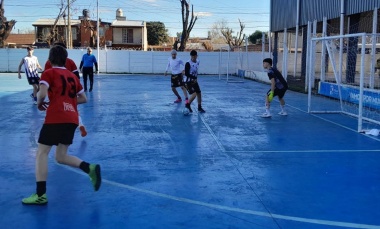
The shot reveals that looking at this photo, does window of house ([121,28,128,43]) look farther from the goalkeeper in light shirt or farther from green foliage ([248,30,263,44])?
the goalkeeper in light shirt

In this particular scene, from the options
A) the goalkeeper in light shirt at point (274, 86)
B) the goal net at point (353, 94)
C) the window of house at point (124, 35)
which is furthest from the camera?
the window of house at point (124, 35)

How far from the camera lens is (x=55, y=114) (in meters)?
4.68

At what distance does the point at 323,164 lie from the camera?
6.67 meters

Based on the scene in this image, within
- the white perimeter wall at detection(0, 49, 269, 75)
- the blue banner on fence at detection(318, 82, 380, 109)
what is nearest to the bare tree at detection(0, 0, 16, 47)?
the white perimeter wall at detection(0, 49, 269, 75)

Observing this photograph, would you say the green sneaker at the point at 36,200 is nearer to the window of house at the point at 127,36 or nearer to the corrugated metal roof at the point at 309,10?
the corrugated metal roof at the point at 309,10

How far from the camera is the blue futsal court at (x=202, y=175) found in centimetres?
448

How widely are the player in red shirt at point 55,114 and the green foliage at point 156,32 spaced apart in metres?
58.0

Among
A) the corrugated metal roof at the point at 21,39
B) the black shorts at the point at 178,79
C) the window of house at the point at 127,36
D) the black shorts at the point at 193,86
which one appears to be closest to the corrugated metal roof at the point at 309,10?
the black shorts at the point at 178,79

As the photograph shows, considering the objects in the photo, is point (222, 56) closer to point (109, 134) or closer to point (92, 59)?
point (92, 59)

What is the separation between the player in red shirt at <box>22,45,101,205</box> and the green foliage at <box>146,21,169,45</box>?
57976mm

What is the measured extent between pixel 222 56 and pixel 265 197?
30.5m

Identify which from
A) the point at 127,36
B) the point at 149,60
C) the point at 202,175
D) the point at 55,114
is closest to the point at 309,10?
the point at 149,60

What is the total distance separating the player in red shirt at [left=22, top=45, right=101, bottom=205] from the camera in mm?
4660

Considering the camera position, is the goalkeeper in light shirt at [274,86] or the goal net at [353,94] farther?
the goalkeeper in light shirt at [274,86]
